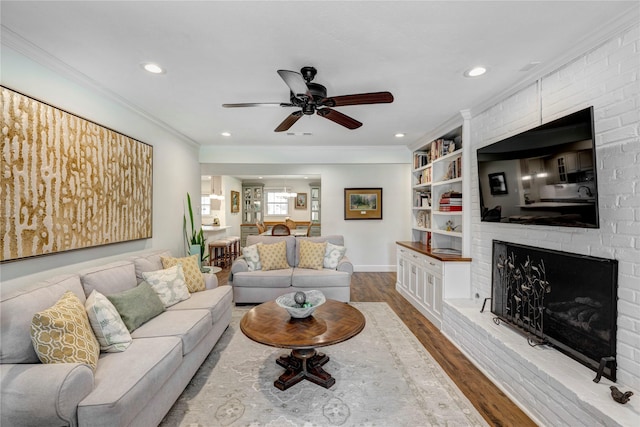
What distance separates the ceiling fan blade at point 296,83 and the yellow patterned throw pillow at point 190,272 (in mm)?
2164

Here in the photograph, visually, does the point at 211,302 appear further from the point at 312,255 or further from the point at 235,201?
the point at 235,201

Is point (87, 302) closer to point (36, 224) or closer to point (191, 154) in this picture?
point (36, 224)

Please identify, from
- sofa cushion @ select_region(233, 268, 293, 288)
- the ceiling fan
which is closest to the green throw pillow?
sofa cushion @ select_region(233, 268, 293, 288)

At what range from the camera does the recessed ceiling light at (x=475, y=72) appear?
7.36 feet

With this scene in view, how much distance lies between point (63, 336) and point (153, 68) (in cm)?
193

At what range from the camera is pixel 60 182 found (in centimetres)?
217

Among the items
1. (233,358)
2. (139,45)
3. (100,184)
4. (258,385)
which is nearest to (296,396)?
(258,385)

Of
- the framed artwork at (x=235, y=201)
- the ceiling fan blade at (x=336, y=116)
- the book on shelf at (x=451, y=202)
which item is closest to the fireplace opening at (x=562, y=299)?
the book on shelf at (x=451, y=202)

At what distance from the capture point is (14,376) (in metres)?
Result: 1.36

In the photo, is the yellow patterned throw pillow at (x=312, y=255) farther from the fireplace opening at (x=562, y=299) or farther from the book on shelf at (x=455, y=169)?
the fireplace opening at (x=562, y=299)

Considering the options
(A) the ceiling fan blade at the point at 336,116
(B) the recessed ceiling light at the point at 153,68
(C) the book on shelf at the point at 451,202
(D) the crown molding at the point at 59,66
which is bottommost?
(C) the book on shelf at the point at 451,202

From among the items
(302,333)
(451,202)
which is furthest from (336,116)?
(451,202)

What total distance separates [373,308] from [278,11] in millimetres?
3576

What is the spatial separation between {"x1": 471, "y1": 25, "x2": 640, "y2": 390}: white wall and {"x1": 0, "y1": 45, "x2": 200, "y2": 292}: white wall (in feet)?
12.4
